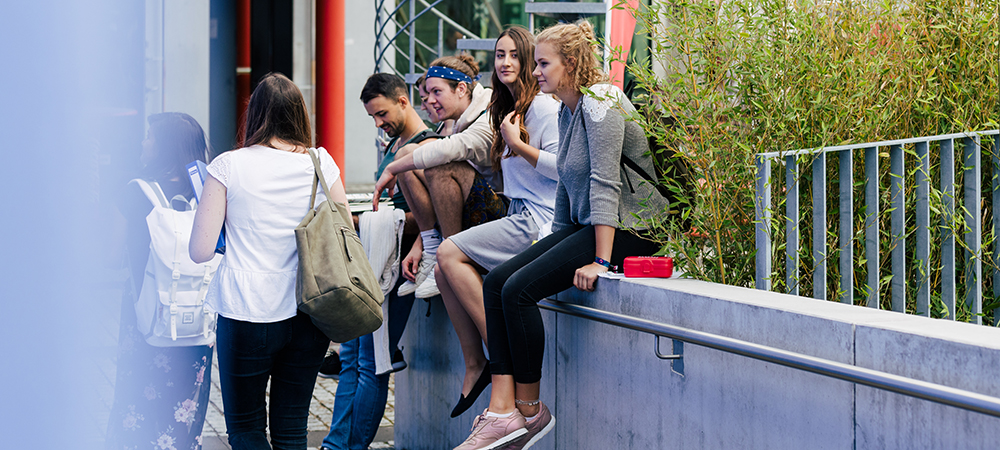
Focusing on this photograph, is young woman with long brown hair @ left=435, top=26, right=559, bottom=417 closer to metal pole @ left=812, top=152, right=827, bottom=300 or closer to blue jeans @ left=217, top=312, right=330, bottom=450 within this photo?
blue jeans @ left=217, top=312, right=330, bottom=450

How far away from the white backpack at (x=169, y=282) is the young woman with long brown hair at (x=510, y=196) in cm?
96

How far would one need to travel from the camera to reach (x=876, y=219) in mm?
2787

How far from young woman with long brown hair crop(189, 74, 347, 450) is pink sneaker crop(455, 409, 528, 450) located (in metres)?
0.65

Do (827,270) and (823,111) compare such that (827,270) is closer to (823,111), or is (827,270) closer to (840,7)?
(823,111)

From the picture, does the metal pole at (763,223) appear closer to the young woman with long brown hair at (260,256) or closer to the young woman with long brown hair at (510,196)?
the young woman with long brown hair at (510,196)

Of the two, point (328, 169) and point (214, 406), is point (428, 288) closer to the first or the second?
point (328, 169)

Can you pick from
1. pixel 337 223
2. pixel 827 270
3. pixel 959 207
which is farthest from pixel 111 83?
pixel 959 207

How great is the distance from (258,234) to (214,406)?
3.29 metres

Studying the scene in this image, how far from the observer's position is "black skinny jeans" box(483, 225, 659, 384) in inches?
125

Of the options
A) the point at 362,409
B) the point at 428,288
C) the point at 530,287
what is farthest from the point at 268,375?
the point at 362,409

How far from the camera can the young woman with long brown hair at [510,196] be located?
3.61m

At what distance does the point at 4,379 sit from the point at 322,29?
11.5 m

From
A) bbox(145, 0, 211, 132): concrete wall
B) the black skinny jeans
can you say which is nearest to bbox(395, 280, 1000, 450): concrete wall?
the black skinny jeans

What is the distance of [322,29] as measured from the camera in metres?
12.6
